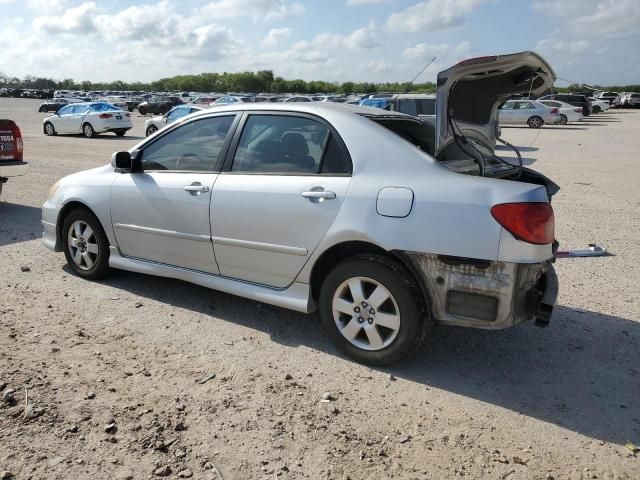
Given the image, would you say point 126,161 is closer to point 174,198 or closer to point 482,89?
point 174,198

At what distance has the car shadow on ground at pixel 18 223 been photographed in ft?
22.8

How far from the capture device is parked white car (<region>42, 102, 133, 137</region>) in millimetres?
23438

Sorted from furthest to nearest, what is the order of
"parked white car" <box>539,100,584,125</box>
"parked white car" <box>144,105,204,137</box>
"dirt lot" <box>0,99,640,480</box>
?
"parked white car" <box>539,100,584,125</box> → "parked white car" <box>144,105,204,137</box> → "dirt lot" <box>0,99,640,480</box>

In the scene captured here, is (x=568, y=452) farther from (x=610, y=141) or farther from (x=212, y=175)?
(x=610, y=141)

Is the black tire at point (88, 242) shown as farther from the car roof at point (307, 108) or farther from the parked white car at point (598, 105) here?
the parked white car at point (598, 105)

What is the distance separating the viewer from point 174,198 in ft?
14.5

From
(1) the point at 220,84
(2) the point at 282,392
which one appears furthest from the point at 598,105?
(1) the point at 220,84

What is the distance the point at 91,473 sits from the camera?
8.60ft

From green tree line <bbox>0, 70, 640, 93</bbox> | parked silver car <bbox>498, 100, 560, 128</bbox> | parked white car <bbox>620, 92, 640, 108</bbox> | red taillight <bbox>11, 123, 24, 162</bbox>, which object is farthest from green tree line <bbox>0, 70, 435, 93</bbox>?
red taillight <bbox>11, 123, 24, 162</bbox>

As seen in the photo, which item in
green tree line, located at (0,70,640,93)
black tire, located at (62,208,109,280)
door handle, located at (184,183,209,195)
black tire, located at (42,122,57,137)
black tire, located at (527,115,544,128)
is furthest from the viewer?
green tree line, located at (0,70,640,93)

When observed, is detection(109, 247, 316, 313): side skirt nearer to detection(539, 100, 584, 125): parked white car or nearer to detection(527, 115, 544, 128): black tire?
detection(527, 115, 544, 128): black tire

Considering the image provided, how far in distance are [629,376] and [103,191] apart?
437 centimetres

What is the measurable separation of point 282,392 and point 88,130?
2326cm

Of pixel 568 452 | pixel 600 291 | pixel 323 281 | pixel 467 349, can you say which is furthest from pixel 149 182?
pixel 600 291
